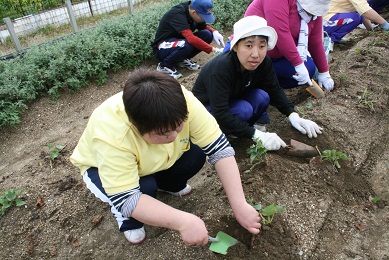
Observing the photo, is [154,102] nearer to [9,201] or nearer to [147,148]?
[147,148]

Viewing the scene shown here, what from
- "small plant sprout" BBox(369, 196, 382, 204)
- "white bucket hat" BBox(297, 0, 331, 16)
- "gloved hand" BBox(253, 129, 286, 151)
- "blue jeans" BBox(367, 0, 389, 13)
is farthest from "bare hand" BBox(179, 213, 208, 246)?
"blue jeans" BBox(367, 0, 389, 13)

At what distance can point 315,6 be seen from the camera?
2.87 metres

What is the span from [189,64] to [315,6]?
2280mm

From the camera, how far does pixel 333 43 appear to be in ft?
16.3

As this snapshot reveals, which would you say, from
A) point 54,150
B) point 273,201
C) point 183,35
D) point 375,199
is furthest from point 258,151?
point 183,35

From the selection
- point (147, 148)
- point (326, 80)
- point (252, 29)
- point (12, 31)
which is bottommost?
point (326, 80)

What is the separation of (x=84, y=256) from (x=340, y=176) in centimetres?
183

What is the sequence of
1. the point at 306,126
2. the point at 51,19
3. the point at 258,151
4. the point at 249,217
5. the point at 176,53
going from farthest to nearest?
the point at 51,19, the point at 176,53, the point at 306,126, the point at 258,151, the point at 249,217

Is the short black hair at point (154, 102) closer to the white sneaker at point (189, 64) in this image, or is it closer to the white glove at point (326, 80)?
the white glove at point (326, 80)

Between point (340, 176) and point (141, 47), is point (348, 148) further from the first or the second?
point (141, 47)

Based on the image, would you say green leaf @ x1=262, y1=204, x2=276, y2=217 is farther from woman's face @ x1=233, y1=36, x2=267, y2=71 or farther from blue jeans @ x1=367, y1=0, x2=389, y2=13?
blue jeans @ x1=367, y1=0, x2=389, y2=13

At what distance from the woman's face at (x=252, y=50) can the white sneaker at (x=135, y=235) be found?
1334 mm

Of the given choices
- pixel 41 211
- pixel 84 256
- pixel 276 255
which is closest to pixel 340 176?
pixel 276 255

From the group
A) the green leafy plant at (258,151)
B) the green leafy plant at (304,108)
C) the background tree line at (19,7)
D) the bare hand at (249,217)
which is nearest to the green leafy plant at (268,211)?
the bare hand at (249,217)
